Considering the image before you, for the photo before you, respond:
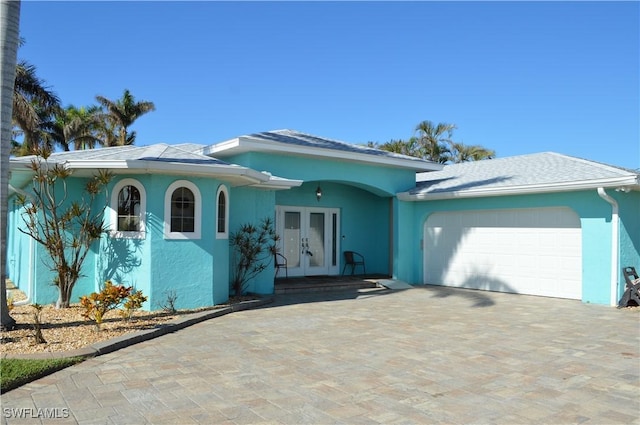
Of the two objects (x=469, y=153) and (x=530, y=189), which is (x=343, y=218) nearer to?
(x=530, y=189)

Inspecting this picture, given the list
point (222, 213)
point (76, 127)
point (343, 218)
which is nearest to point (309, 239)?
point (343, 218)

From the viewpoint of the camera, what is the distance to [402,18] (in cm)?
1296

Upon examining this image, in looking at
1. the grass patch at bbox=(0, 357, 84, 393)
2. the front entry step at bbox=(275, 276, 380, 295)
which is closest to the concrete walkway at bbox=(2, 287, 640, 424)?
the grass patch at bbox=(0, 357, 84, 393)

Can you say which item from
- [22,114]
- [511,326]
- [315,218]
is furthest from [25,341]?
[22,114]

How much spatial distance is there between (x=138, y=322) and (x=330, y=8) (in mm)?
9388

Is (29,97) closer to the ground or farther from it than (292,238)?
farther from it

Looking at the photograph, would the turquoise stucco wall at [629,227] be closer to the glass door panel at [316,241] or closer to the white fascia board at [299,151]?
the white fascia board at [299,151]

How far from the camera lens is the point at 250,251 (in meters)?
11.6


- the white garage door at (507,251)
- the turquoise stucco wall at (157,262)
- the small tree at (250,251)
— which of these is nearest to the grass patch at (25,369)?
the turquoise stucco wall at (157,262)

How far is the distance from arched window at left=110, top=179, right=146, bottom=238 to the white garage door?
9.31 meters

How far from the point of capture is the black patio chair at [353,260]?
16.7 m

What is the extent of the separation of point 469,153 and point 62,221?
29.1 m

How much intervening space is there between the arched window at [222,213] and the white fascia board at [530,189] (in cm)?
645

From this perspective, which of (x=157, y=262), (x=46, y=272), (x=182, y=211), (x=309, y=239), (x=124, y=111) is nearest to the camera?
(x=157, y=262)
